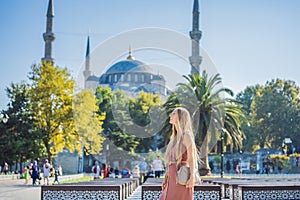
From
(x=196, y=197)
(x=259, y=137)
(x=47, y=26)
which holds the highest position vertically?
(x=47, y=26)

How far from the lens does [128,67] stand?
276 feet

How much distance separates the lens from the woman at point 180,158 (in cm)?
477

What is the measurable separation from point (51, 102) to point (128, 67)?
5287 centimetres

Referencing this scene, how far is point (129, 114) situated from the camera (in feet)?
173

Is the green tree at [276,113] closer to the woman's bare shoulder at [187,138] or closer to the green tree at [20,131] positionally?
the green tree at [20,131]

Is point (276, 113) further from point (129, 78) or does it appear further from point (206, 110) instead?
point (129, 78)

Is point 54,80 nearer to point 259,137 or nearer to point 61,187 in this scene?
point 61,187

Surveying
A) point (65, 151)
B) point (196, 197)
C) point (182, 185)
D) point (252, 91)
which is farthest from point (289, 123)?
point (182, 185)

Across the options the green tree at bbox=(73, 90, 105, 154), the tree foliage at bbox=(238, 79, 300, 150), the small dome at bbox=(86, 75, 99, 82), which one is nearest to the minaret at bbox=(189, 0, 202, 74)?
the tree foliage at bbox=(238, 79, 300, 150)

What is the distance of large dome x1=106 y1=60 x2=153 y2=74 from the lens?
275 feet

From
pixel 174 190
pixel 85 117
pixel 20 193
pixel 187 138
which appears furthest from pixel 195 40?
pixel 174 190

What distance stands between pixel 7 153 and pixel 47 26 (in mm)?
26068

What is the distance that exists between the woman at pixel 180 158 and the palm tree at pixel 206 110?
870 inches

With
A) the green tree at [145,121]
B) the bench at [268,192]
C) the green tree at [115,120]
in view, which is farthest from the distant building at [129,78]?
the bench at [268,192]
